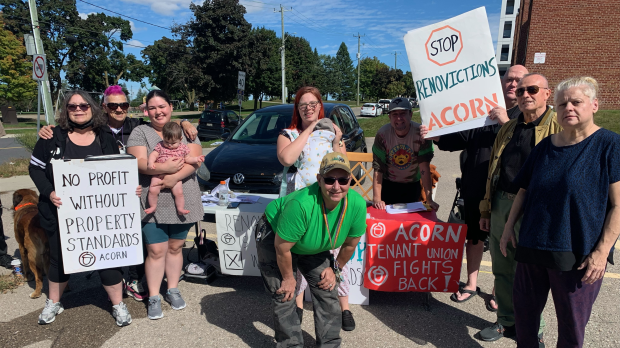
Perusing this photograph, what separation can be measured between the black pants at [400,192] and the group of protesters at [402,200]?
0.01m

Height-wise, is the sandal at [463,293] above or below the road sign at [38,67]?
below

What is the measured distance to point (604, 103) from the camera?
1844 cm

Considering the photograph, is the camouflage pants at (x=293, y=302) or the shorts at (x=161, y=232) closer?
the camouflage pants at (x=293, y=302)

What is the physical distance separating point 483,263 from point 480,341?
1608 millimetres

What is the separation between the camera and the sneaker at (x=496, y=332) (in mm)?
2809

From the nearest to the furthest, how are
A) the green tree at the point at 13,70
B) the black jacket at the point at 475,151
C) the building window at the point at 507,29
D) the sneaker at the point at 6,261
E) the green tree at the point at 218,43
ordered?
the black jacket at the point at 475,151
the sneaker at the point at 6,261
the green tree at the point at 13,70
the green tree at the point at 218,43
the building window at the point at 507,29

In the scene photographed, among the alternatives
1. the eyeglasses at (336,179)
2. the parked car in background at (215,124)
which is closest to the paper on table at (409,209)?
the eyeglasses at (336,179)

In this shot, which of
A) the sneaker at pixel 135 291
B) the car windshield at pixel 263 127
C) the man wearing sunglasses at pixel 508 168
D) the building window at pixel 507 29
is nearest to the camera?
the man wearing sunglasses at pixel 508 168

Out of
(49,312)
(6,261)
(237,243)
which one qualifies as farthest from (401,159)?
(6,261)

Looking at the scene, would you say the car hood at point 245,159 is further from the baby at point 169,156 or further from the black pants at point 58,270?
the black pants at point 58,270

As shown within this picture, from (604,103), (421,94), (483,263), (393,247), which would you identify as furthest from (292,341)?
(604,103)

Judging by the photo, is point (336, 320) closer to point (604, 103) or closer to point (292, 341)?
point (292, 341)

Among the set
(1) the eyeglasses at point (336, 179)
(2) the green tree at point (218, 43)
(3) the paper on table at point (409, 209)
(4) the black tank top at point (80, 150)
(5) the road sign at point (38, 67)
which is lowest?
(3) the paper on table at point (409, 209)

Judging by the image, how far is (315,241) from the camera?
2361mm
